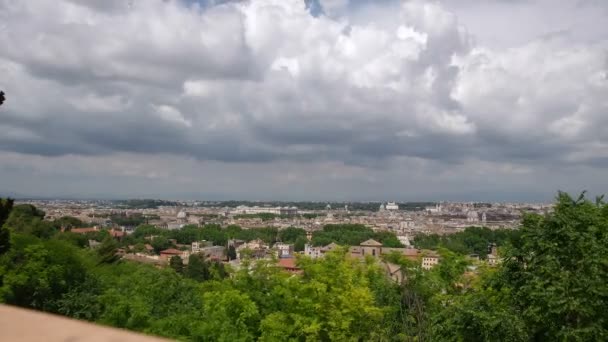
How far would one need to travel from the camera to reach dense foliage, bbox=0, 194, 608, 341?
968 cm

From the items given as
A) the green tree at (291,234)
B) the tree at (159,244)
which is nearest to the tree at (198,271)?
the tree at (159,244)

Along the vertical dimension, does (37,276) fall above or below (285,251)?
above

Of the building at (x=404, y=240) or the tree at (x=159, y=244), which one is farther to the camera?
the building at (x=404, y=240)

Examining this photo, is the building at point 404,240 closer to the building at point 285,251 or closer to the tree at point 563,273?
the building at point 285,251

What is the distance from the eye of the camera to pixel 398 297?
14938mm

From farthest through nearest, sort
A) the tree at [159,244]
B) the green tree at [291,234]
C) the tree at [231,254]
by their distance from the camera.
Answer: the green tree at [291,234] → the tree at [159,244] → the tree at [231,254]

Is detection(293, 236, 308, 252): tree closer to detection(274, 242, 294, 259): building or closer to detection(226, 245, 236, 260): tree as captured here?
detection(274, 242, 294, 259): building

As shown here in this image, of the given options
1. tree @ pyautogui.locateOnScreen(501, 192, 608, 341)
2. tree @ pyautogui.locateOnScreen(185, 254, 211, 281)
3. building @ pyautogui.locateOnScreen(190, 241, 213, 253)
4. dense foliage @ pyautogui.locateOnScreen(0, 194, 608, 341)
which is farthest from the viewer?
building @ pyautogui.locateOnScreen(190, 241, 213, 253)

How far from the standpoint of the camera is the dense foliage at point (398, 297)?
381 inches

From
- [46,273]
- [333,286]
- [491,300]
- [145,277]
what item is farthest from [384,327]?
[46,273]

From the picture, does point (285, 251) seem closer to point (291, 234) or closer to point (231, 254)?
point (231, 254)

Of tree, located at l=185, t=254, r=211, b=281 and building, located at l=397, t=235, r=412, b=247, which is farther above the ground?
tree, located at l=185, t=254, r=211, b=281

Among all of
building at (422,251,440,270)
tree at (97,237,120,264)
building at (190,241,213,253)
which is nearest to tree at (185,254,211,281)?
tree at (97,237,120,264)

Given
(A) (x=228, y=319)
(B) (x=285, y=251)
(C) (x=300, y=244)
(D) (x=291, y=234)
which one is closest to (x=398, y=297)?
(A) (x=228, y=319)
